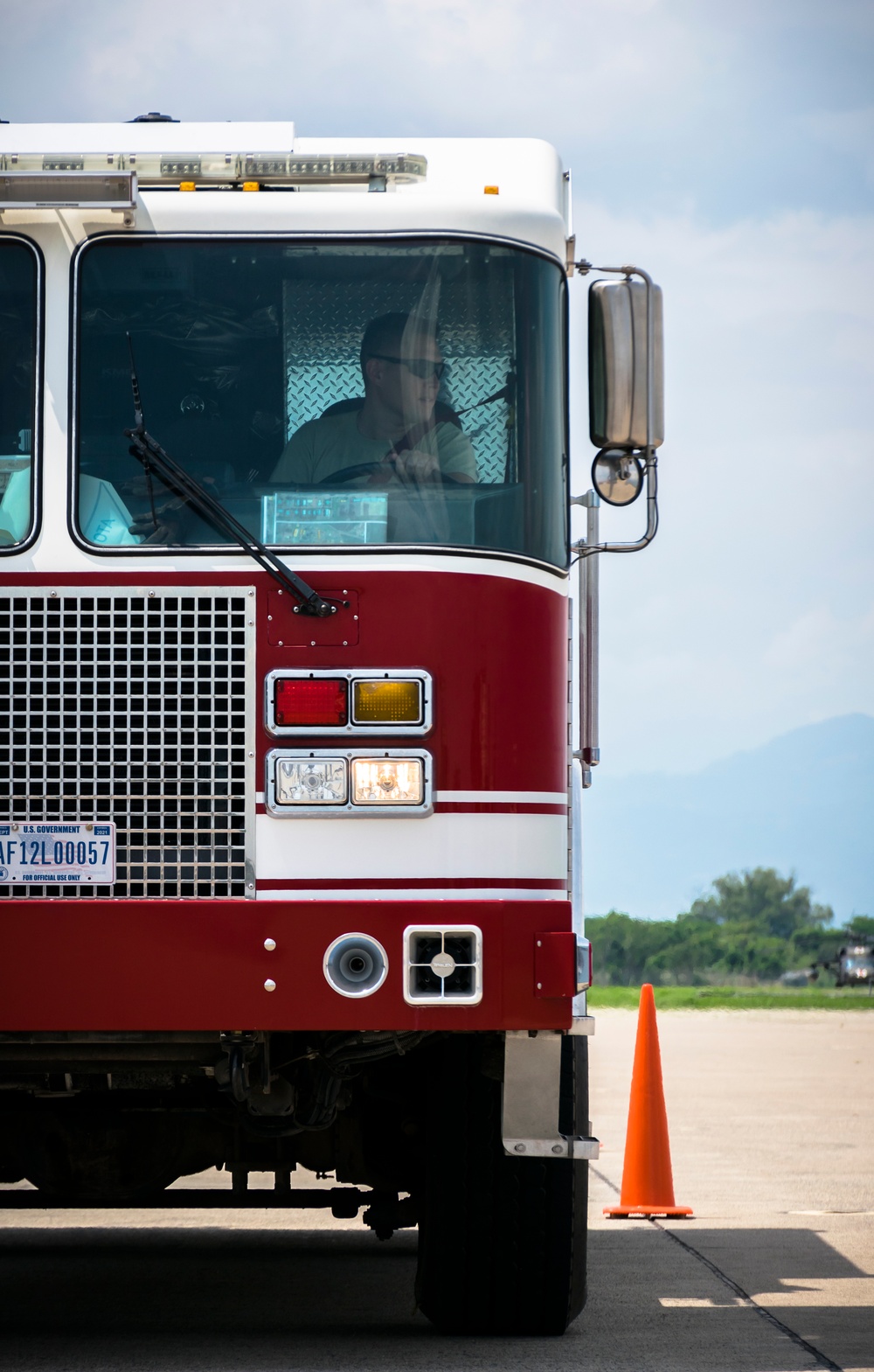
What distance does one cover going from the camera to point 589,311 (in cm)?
564

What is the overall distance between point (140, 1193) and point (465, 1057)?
1.48 m

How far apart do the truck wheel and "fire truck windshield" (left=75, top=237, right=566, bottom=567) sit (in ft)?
5.47

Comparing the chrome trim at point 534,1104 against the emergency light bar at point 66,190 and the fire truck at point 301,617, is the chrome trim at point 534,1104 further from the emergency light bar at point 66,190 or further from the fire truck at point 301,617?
the emergency light bar at point 66,190

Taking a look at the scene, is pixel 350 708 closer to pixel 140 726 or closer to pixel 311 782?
pixel 311 782

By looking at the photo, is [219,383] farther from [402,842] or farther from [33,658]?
[402,842]

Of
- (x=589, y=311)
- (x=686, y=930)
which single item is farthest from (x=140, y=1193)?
(x=686, y=930)

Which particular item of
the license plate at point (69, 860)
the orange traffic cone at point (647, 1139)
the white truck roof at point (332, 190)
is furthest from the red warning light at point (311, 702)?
the orange traffic cone at point (647, 1139)

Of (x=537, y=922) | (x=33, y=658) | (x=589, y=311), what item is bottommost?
(x=537, y=922)

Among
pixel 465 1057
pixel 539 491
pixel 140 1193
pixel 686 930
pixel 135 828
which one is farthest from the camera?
pixel 686 930

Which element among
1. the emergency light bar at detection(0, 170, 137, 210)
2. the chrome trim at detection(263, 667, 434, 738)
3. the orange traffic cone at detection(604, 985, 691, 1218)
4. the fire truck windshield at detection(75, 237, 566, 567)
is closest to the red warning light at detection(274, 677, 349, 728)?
the chrome trim at detection(263, 667, 434, 738)

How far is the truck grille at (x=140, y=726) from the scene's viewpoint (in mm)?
5008

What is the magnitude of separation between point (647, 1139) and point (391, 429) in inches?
168

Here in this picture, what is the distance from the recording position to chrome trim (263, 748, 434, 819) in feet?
16.4

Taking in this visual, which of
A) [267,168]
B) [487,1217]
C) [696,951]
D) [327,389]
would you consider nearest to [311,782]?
[327,389]
